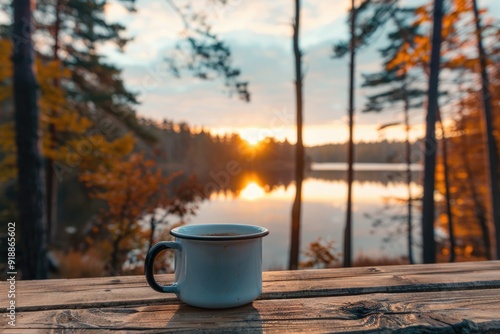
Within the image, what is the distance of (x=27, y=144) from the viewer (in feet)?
11.7

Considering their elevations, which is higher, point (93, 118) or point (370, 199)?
point (93, 118)

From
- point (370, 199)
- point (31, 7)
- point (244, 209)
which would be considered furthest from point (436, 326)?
point (370, 199)

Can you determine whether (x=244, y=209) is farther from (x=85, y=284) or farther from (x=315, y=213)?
(x=85, y=284)

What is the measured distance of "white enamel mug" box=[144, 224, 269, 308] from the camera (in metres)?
0.82

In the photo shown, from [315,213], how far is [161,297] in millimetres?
17172

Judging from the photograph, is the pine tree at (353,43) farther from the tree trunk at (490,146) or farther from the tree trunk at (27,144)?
the tree trunk at (27,144)

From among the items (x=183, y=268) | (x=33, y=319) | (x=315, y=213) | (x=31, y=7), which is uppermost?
(x=31, y=7)

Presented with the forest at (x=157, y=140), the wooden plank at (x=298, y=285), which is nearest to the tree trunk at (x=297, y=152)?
the forest at (x=157, y=140)

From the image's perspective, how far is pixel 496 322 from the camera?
767 mm

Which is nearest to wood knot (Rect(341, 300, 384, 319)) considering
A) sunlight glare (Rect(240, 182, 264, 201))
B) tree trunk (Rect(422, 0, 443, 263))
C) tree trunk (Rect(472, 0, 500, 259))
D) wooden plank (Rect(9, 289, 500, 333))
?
wooden plank (Rect(9, 289, 500, 333))

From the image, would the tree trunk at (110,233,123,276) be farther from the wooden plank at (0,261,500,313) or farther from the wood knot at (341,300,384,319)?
the wood knot at (341,300,384,319)

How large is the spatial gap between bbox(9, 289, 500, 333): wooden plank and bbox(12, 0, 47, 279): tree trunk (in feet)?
11.0

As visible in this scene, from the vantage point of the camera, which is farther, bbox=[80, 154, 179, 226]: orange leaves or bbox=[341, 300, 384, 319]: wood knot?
bbox=[80, 154, 179, 226]: orange leaves

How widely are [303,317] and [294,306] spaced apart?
0.07m
